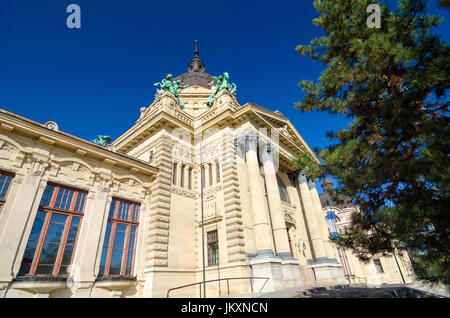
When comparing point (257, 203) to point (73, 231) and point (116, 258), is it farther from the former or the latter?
point (73, 231)

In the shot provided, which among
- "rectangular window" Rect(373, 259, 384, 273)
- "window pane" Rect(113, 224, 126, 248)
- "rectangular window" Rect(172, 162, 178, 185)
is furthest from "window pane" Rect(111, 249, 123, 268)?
"rectangular window" Rect(373, 259, 384, 273)

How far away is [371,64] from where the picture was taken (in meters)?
5.88

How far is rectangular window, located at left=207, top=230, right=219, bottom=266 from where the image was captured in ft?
49.8

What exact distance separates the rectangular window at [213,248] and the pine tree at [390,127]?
10.0 meters

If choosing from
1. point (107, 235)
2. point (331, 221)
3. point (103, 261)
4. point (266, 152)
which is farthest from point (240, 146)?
point (331, 221)

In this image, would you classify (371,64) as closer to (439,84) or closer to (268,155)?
(439,84)

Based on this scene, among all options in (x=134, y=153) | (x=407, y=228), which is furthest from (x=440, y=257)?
(x=134, y=153)

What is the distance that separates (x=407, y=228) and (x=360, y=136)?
3.16m

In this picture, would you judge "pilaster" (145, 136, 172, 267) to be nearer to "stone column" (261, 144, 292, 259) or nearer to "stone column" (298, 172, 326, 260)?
"stone column" (261, 144, 292, 259)

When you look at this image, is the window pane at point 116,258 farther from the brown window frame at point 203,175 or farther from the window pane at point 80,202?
the brown window frame at point 203,175

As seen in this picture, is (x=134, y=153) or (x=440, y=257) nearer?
(x=440, y=257)

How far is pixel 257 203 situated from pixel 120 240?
872 centimetres

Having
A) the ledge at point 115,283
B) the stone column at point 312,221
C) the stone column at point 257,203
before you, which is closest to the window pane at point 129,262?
the ledge at point 115,283

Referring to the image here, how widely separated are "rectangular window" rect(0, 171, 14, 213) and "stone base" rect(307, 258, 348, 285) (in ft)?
66.2
